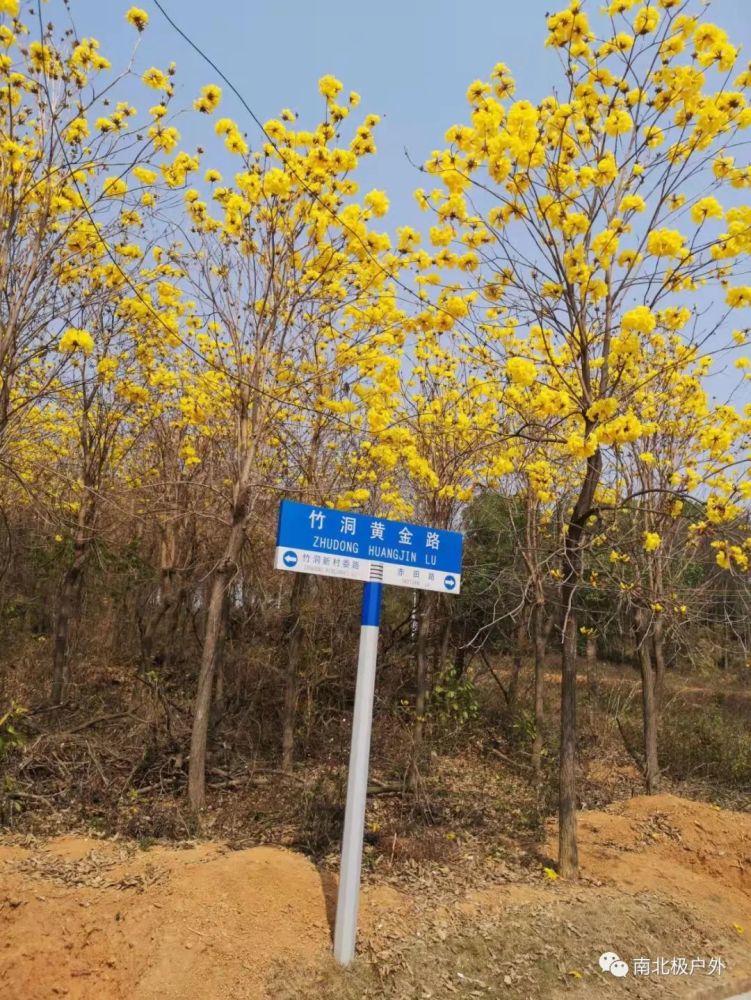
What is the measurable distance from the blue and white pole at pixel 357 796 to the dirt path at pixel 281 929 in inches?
7.7

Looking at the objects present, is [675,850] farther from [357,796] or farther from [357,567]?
[357,567]

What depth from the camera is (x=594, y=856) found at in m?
5.85

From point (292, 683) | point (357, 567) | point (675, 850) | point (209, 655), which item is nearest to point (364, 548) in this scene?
point (357, 567)

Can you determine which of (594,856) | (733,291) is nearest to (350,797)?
(594,856)

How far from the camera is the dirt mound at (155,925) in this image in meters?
3.70

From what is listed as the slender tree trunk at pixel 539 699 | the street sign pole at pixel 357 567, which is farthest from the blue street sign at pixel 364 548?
the slender tree trunk at pixel 539 699

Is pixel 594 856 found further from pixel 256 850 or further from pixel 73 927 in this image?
pixel 73 927

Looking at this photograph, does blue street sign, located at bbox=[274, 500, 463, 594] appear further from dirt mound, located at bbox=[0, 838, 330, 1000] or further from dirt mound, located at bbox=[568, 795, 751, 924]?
dirt mound, located at bbox=[568, 795, 751, 924]

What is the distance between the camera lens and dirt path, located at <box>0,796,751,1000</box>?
374 centimetres

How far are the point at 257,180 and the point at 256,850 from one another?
502 centimetres

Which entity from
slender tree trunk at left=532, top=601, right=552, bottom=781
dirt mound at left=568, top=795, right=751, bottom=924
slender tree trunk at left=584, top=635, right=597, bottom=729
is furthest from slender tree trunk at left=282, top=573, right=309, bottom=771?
slender tree trunk at left=584, top=635, right=597, bottom=729

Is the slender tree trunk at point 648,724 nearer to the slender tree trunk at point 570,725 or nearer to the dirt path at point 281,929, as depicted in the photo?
the dirt path at point 281,929

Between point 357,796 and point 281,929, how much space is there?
3.11 feet

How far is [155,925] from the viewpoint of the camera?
156 inches
